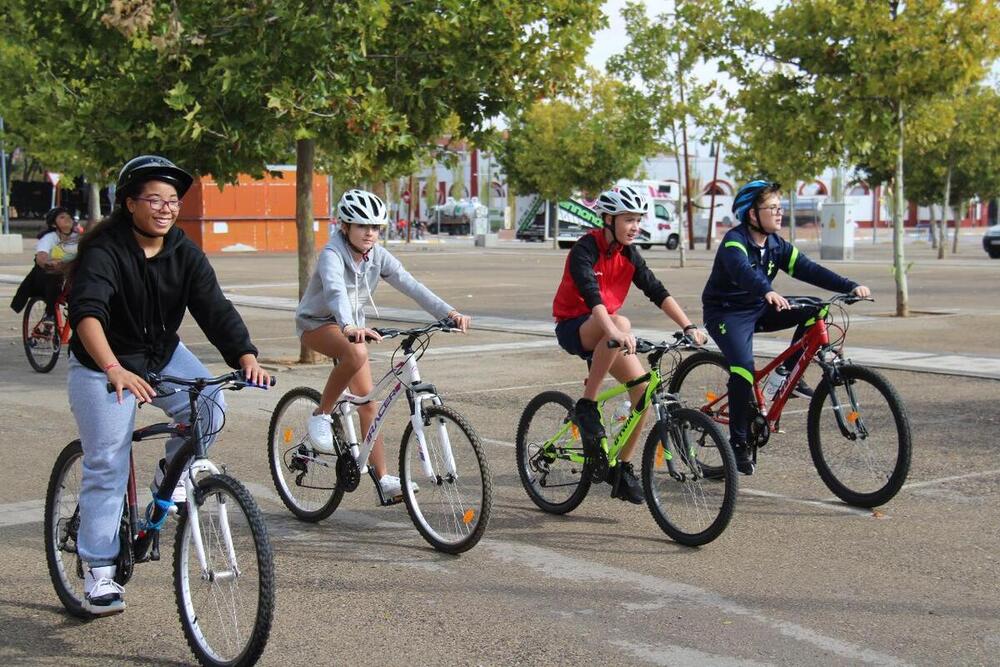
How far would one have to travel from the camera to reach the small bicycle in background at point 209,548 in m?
4.40

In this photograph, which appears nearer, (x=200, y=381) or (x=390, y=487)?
(x=200, y=381)

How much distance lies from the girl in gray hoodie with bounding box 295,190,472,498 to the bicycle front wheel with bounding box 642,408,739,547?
3.69ft

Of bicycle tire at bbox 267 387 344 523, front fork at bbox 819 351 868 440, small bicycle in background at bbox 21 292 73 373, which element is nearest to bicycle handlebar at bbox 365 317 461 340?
bicycle tire at bbox 267 387 344 523

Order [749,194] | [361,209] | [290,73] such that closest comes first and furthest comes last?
[361,209] < [749,194] < [290,73]

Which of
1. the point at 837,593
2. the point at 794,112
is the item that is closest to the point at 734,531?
the point at 837,593

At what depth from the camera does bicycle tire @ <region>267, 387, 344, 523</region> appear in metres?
6.97

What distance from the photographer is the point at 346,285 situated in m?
6.88

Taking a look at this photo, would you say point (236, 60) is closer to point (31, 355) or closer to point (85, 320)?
point (31, 355)

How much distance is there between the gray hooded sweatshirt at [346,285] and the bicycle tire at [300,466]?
40cm

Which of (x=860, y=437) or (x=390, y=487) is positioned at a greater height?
(x=860, y=437)

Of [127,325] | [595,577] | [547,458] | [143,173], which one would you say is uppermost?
[143,173]

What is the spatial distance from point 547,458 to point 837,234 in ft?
120

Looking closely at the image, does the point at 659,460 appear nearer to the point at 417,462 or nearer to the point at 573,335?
the point at 573,335

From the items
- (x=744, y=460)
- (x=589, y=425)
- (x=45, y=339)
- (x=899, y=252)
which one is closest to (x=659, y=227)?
(x=899, y=252)
